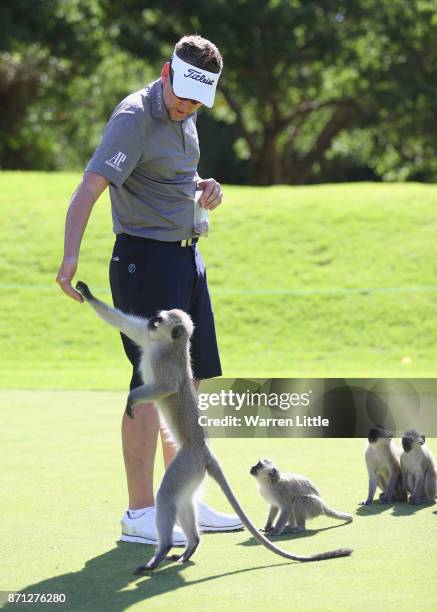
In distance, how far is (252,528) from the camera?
4.60 meters

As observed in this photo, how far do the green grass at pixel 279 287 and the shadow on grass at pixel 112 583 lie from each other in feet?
21.4

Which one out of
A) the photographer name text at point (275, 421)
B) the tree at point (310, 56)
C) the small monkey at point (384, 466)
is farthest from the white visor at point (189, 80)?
the tree at point (310, 56)

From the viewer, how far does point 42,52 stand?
115ft

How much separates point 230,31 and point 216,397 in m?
29.6

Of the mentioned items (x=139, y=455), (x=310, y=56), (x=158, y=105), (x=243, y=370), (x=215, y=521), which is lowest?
(x=243, y=370)

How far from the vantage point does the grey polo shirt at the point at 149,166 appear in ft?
16.4

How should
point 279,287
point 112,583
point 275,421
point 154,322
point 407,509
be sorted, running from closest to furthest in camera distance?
point 112,583 → point 154,322 → point 407,509 → point 275,421 → point 279,287

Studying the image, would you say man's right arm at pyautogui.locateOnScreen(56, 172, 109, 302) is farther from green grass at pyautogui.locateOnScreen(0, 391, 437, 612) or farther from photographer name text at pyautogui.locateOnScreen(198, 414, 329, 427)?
photographer name text at pyautogui.locateOnScreen(198, 414, 329, 427)

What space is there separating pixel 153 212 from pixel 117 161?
1.22ft

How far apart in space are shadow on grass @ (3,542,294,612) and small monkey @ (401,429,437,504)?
5.25 ft

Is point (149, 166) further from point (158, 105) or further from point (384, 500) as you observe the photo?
point (384, 500)

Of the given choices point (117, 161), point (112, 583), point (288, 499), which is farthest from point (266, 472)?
point (117, 161)

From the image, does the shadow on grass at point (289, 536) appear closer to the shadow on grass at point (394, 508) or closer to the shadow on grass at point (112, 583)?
the shadow on grass at point (394, 508)

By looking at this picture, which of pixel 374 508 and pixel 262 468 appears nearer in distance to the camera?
pixel 262 468
